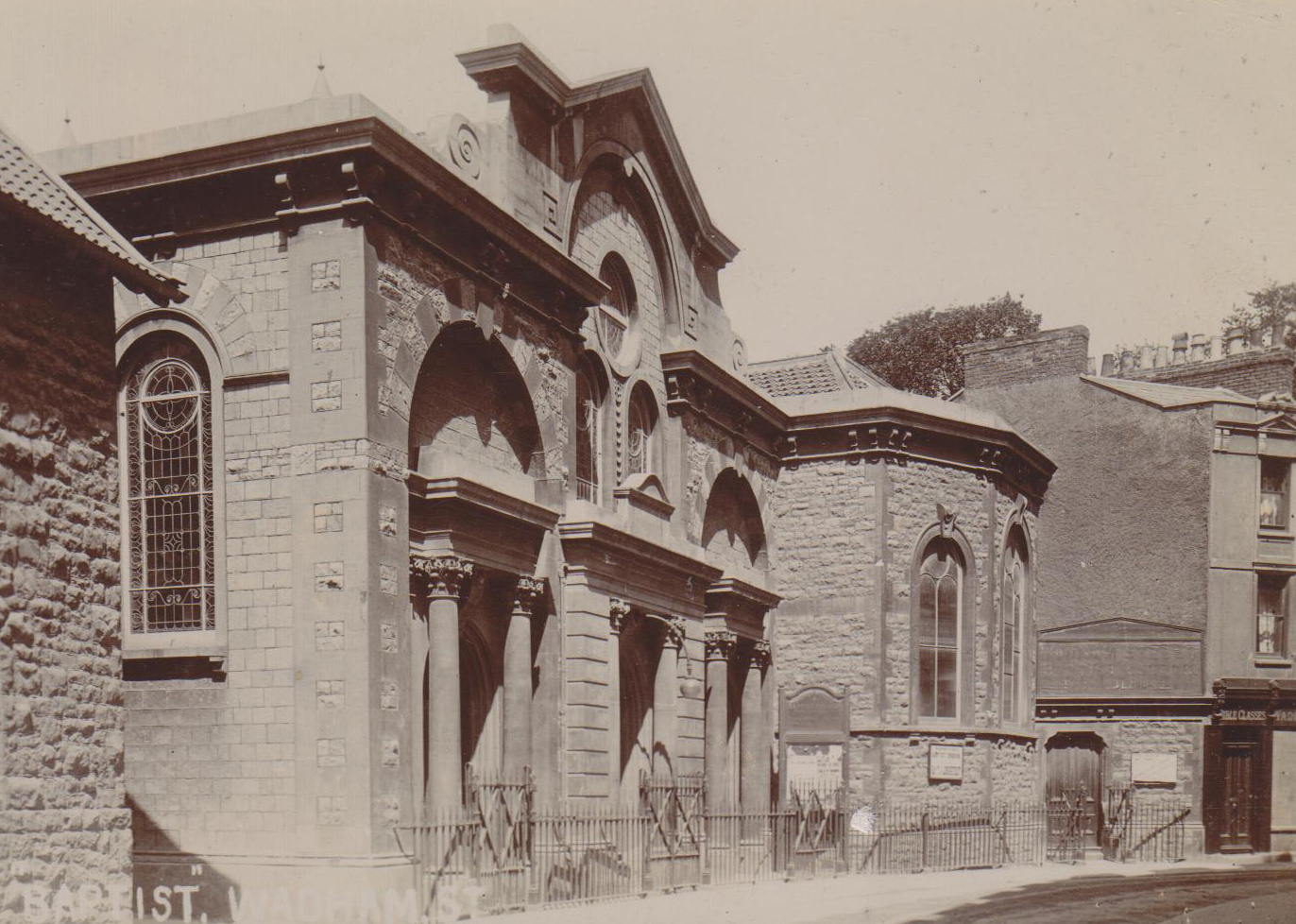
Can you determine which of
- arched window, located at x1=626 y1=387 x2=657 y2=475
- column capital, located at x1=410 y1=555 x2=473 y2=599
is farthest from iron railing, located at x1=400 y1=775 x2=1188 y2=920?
arched window, located at x1=626 y1=387 x2=657 y2=475

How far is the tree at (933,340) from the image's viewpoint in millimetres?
46281

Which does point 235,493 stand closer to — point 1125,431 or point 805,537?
point 805,537

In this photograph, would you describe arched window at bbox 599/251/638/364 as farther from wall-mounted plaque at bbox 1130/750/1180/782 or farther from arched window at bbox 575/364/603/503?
wall-mounted plaque at bbox 1130/750/1180/782

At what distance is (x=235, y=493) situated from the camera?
50.3ft

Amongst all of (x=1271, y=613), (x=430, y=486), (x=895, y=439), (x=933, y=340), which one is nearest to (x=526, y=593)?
(x=430, y=486)

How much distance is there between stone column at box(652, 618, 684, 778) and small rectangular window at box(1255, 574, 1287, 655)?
1839 centimetres

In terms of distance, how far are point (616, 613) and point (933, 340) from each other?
97.2 ft

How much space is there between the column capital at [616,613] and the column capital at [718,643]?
403 centimetres

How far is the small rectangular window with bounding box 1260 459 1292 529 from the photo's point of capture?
34281 mm

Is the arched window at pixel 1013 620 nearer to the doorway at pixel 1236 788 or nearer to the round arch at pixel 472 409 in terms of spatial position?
the doorway at pixel 1236 788

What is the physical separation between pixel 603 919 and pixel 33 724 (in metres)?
6.82

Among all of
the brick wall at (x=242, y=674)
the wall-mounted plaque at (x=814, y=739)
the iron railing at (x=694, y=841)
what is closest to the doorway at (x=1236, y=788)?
the iron railing at (x=694, y=841)

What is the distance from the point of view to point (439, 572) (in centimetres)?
1614

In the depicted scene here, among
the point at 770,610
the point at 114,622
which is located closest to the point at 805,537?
the point at 770,610
